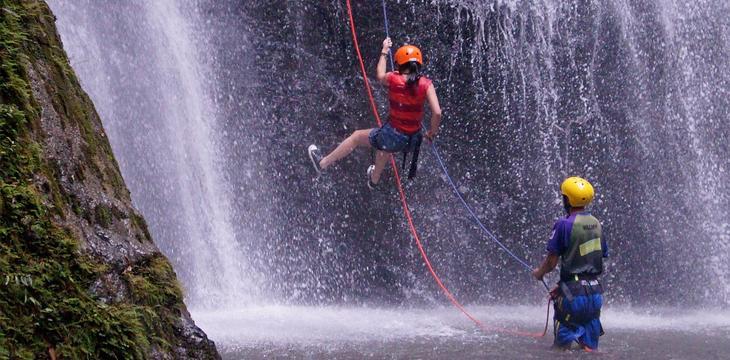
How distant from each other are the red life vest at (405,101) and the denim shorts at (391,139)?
0.05m

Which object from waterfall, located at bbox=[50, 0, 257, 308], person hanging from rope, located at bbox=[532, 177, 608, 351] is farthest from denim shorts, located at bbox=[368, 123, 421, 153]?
waterfall, located at bbox=[50, 0, 257, 308]

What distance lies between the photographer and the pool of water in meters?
6.78

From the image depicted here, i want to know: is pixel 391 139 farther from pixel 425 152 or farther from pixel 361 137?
pixel 425 152

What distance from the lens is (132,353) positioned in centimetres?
335

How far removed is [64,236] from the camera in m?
3.38

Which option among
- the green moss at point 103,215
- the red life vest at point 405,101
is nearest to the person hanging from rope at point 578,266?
the red life vest at point 405,101

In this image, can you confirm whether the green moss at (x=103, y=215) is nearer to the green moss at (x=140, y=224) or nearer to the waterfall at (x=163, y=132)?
the green moss at (x=140, y=224)

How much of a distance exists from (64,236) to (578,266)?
4.61 meters

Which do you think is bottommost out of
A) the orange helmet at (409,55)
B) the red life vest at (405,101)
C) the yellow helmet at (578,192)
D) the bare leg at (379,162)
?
the yellow helmet at (578,192)

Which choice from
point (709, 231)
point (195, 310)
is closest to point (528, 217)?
point (709, 231)

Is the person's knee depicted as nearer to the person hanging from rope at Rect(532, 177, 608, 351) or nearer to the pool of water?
the pool of water

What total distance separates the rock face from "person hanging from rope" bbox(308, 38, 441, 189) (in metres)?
4.19

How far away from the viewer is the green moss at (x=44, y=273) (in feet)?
10.1

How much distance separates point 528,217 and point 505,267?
92cm
